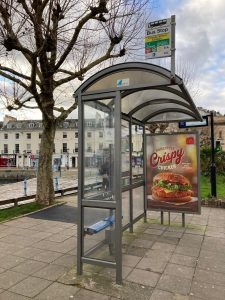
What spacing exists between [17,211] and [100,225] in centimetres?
540

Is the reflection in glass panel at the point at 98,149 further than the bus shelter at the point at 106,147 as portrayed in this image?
Yes

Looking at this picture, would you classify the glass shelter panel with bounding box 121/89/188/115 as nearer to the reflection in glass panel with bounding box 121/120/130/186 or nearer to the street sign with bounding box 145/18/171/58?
the reflection in glass panel with bounding box 121/120/130/186

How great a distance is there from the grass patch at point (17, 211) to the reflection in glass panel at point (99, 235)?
4.13 m

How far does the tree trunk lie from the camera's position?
406 inches

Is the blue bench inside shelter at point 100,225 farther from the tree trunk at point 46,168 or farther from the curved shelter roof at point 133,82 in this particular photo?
the tree trunk at point 46,168

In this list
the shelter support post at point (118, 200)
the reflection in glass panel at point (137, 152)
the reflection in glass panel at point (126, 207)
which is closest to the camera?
the shelter support post at point (118, 200)

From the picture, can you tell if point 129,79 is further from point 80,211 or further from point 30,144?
point 30,144

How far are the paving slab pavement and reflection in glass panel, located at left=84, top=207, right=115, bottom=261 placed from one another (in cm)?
27

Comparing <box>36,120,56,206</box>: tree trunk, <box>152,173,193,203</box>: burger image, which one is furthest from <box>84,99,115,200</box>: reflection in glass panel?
<box>36,120,56,206</box>: tree trunk

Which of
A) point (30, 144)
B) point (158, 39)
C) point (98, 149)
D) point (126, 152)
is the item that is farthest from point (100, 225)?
point (30, 144)

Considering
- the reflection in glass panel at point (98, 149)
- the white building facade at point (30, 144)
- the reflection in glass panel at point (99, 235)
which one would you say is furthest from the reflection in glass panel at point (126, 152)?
the white building facade at point (30, 144)

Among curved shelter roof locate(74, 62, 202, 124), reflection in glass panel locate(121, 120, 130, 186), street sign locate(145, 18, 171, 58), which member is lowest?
reflection in glass panel locate(121, 120, 130, 186)

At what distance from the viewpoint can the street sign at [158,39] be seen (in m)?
4.28

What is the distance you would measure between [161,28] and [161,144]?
143 inches
